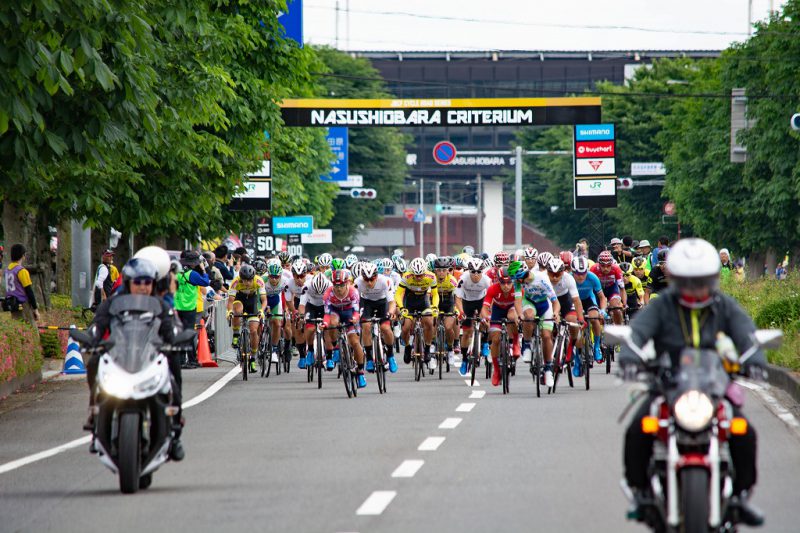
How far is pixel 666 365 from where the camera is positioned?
25.7 feet

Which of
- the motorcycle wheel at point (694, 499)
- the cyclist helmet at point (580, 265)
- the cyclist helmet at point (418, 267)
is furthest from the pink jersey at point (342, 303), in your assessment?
the motorcycle wheel at point (694, 499)

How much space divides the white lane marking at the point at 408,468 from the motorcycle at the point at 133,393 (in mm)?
1629

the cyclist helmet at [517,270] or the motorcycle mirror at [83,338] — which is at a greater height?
the cyclist helmet at [517,270]

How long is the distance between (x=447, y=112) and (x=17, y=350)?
75.1 ft

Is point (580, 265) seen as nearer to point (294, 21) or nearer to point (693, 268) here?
point (693, 268)

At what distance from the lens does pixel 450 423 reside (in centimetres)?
1600

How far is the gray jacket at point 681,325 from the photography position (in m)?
8.08

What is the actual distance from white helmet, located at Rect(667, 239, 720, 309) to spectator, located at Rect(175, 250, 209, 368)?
1652 centimetres

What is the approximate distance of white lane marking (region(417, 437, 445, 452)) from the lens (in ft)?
44.4

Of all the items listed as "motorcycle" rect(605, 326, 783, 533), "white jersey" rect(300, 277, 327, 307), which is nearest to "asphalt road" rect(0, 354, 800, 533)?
"motorcycle" rect(605, 326, 783, 533)

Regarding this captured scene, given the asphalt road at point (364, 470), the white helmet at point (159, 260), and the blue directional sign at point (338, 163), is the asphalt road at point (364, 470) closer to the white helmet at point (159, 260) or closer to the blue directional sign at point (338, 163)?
the white helmet at point (159, 260)

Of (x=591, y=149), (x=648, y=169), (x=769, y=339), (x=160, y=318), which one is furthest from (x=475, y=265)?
(x=648, y=169)

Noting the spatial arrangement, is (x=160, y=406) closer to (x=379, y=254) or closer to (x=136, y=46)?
(x=136, y=46)

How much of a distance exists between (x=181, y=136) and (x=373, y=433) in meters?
13.3
